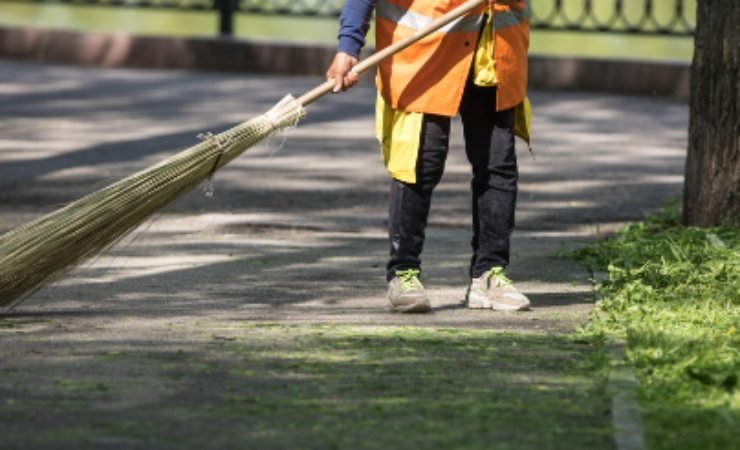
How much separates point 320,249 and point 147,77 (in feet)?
21.0

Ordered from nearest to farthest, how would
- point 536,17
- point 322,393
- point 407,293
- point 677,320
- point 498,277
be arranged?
point 322,393 < point 677,320 < point 407,293 < point 498,277 < point 536,17

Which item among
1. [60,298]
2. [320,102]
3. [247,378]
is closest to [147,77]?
[320,102]

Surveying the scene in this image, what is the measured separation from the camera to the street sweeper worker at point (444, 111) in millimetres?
6211

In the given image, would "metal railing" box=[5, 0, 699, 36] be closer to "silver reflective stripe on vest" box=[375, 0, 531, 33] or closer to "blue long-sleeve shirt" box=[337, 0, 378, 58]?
"silver reflective stripe on vest" box=[375, 0, 531, 33]

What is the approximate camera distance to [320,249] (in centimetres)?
784

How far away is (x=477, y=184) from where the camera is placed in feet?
21.3

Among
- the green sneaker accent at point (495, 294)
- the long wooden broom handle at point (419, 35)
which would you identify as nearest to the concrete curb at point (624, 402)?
the green sneaker accent at point (495, 294)

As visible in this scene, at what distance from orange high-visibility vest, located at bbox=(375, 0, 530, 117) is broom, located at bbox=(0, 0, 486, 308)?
11 centimetres

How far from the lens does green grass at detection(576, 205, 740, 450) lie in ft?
15.4

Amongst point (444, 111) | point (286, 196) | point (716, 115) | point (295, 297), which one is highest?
point (444, 111)

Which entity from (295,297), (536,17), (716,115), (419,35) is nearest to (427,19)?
(419,35)

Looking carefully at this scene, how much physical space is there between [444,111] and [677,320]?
1030mm

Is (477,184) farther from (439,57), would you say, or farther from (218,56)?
(218,56)

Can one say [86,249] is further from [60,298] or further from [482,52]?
[482,52]
